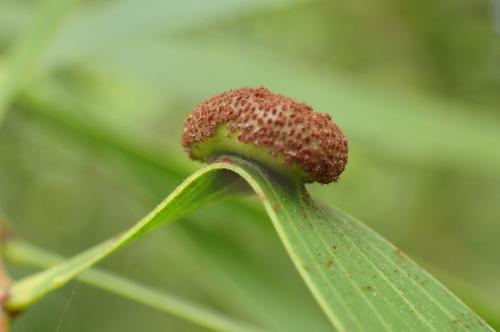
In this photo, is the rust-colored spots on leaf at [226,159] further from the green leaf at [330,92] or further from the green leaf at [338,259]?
the green leaf at [330,92]

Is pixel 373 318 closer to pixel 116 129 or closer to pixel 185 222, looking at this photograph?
pixel 185 222

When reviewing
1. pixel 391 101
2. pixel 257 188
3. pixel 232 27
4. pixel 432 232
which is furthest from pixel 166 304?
pixel 232 27

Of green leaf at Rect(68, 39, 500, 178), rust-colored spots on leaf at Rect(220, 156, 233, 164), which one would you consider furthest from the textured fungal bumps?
green leaf at Rect(68, 39, 500, 178)

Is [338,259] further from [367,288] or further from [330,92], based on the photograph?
[330,92]

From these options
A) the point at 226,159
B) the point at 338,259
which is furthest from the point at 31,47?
the point at 338,259

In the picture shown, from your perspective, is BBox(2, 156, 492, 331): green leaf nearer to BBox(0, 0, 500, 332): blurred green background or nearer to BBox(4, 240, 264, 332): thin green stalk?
BBox(4, 240, 264, 332): thin green stalk

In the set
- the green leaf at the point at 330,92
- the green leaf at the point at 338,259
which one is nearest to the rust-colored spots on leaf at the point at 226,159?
the green leaf at the point at 338,259
